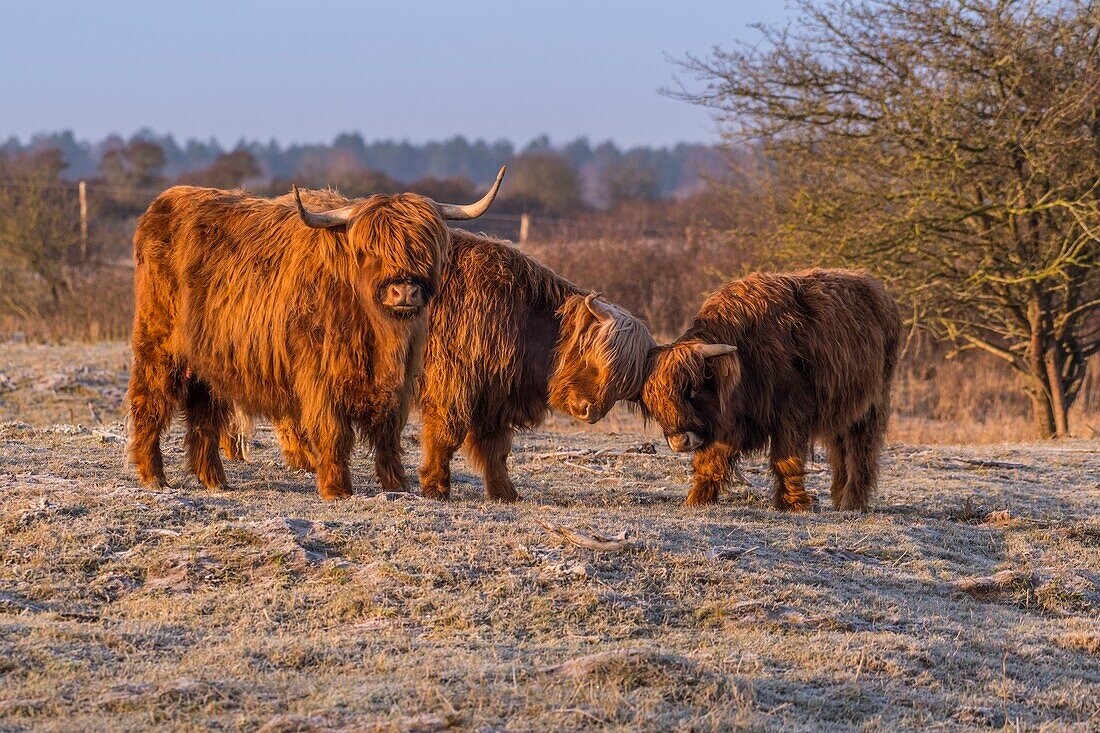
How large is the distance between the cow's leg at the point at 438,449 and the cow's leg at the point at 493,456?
156mm

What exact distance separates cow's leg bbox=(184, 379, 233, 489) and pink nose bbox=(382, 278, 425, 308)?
64.4 inches

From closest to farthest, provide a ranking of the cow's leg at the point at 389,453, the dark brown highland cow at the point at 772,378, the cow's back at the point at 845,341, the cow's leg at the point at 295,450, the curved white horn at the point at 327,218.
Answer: the curved white horn at the point at 327,218
the cow's leg at the point at 389,453
the dark brown highland cow at the point at 772,378
the cow's back at the point at 845,341
the cow's leg at the point at 295,450

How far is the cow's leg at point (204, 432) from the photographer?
25.0 feet

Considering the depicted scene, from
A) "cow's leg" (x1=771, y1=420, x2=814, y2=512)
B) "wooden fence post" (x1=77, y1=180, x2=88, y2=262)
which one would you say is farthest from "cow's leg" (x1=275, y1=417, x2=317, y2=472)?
"wooden fence post" (x1=77, y1=180, x2=88, y2=262)

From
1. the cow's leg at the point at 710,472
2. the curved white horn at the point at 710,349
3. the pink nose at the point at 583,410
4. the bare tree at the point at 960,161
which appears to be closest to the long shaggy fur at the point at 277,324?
the pink nose at the point at 583,410

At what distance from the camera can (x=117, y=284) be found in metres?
21.2

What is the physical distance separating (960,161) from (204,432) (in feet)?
26.7

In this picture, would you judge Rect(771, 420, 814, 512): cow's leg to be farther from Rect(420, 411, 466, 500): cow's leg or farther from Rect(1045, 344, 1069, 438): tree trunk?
Rect(1045, 344, 1069, 438): tree trunk

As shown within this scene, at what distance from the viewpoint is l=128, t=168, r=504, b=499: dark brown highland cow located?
22.1 feet

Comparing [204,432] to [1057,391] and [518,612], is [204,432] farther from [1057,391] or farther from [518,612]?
[1057,391]

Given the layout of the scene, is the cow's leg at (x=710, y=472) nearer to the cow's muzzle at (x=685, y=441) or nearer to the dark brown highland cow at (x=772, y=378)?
the dark brown highland cow at (x=772, y=378)

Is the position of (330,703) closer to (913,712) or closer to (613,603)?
(613,603)

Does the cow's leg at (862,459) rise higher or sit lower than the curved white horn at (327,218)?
lower

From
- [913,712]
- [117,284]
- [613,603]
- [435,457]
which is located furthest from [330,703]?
[117,284]
